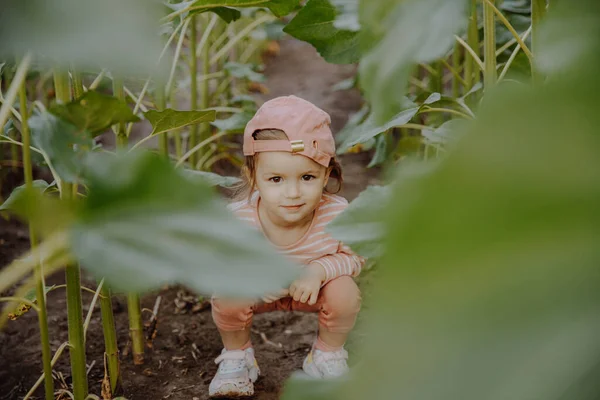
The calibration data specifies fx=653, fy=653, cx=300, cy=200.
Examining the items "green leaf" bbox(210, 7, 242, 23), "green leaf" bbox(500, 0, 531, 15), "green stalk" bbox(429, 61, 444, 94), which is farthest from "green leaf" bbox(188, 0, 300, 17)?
"green stalk" bbox(429, 61, 444, 94)

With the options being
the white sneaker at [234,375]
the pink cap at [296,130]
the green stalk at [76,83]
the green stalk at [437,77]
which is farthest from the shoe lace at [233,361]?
the green stalk at [437,77]

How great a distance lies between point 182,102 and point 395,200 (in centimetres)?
314

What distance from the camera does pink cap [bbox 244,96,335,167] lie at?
117cm

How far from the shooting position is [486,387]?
30cm

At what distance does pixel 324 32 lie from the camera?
988 millimetres

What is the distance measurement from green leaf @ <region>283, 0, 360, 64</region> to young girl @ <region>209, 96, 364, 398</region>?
0.70 ft

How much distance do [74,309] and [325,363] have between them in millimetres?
549

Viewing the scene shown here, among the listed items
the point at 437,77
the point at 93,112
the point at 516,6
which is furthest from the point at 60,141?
the point at 437,77

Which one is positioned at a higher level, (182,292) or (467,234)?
(467,234)

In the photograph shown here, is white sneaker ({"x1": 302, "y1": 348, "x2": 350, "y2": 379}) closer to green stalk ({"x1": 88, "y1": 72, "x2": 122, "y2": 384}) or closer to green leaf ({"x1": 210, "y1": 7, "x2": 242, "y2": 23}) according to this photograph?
Answer: green stalk ({"x1": 88, "y1": 72, "x2": 122, "y2": 384})

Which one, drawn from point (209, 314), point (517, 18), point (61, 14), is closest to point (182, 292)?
point (209, 314)

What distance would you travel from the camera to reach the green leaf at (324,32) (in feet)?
3.16

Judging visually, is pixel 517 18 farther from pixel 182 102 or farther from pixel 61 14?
pixel 182 102

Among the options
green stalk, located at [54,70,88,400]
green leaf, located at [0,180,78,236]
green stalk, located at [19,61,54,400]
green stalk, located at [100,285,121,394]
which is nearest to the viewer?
green leaf, located at [0,180,78,236]
